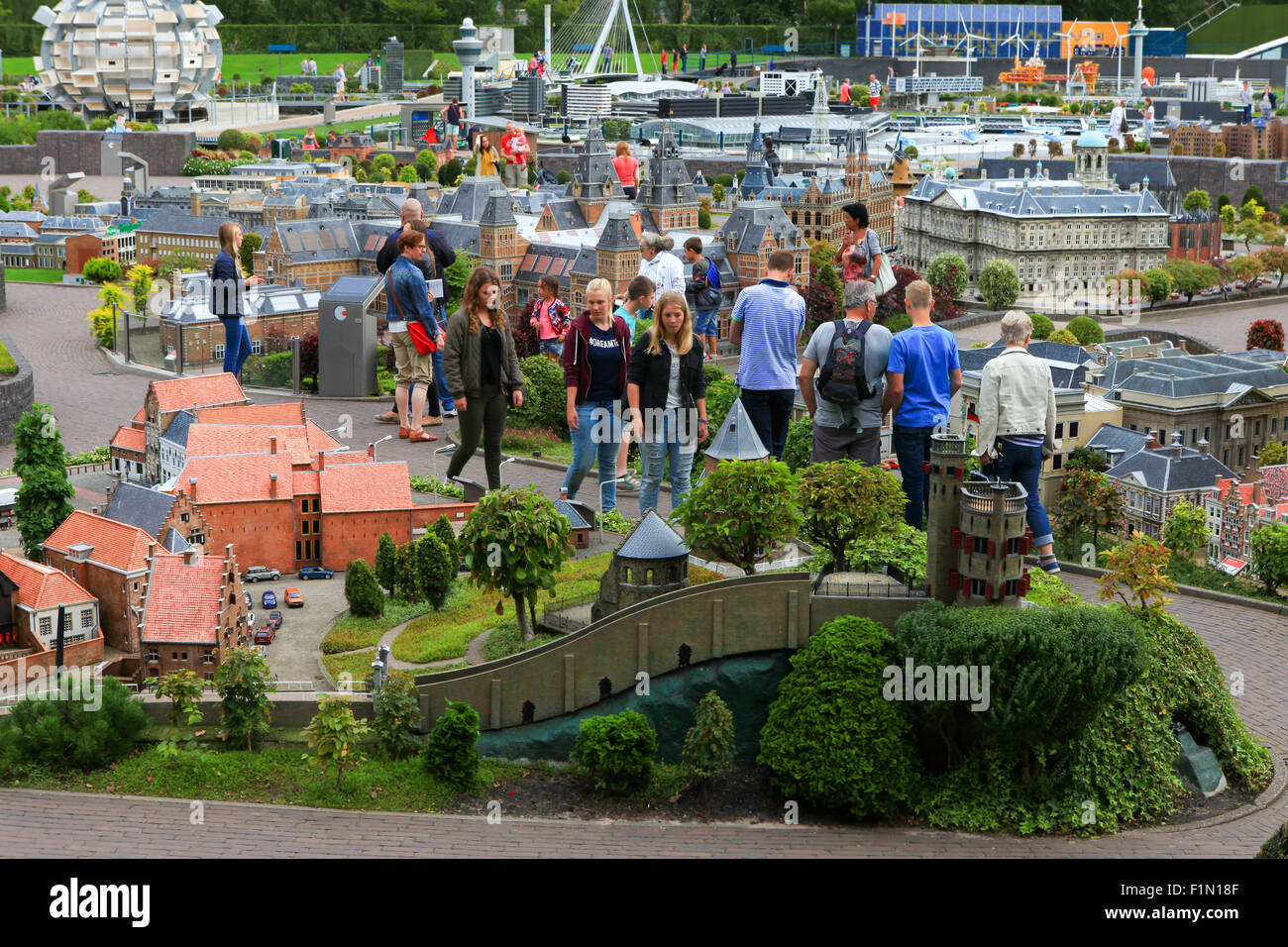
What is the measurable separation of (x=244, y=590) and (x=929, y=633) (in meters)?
14.5

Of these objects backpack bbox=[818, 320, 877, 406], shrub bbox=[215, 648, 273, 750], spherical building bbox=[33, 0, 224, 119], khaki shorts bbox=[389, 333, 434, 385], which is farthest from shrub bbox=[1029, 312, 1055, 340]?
spherical building bbox=[33, 0, 224, 119]

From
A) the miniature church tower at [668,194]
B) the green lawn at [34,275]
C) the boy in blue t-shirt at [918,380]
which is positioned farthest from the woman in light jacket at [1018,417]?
the green lawn at [34,275]

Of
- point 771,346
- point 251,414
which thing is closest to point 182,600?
point 251,414

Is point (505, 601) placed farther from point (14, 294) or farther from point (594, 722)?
point (14, 294)

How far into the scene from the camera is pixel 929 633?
1187 inches

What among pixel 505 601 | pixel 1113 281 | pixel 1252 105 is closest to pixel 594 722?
pixel 505 601

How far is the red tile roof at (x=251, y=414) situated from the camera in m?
41.9

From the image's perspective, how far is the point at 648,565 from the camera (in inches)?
1270

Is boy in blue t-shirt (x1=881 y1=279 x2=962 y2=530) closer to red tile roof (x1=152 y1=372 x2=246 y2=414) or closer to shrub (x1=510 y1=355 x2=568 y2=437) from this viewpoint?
red tile roof (x1=152 y1=372 x2=246 y2=414)

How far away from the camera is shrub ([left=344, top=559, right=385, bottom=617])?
34.9 metres

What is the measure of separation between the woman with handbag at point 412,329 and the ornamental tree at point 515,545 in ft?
30.9

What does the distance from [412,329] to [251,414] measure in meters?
4.20

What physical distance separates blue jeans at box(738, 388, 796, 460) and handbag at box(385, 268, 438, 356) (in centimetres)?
1058

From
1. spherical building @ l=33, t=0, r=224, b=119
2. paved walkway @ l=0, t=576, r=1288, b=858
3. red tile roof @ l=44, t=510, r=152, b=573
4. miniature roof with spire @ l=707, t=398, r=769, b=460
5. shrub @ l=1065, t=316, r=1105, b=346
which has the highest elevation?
spherical building @ l=33, t=0, r=224, b=119
